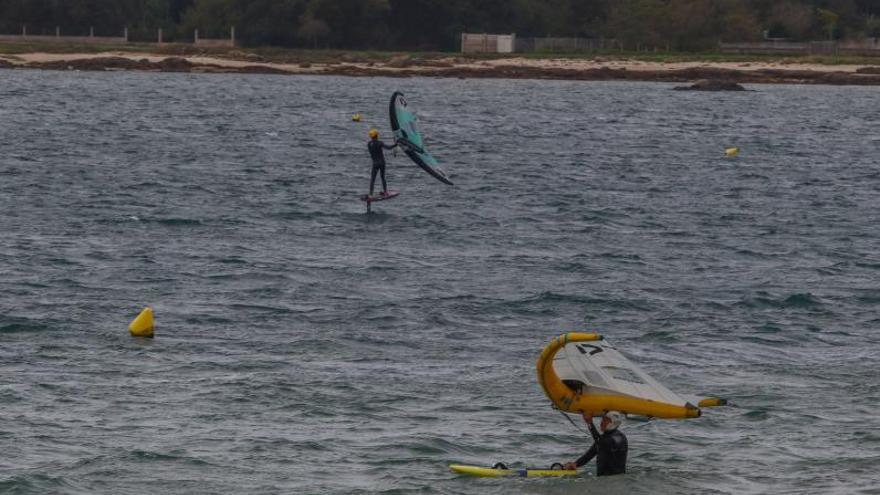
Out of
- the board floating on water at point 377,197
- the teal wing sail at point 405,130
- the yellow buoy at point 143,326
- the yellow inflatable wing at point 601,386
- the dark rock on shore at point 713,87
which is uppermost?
the teal wing sail at point 405,130

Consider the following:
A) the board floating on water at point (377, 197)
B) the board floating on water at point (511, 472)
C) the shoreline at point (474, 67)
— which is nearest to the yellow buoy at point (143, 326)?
the board floating on water at point (511, 472)

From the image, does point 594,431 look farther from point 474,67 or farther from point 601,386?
point 474,67

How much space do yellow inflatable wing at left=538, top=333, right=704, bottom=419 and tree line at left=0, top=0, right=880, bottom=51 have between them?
531 ft

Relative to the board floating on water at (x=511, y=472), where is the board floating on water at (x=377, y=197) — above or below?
above

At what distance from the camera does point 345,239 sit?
46281 millimetres

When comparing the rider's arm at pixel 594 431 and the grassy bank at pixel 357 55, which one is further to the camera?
the grassy bank at pixel 357 55

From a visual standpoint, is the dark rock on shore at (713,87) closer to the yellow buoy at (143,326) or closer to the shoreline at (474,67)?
the shoreline at (474,67)

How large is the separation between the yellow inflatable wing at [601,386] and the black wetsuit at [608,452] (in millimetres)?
548

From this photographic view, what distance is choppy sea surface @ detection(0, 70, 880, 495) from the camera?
2491 centimetres

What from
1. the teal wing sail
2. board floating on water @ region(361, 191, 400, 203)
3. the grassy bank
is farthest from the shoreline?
the teal wing sail

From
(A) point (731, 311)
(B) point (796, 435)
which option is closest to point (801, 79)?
(A) point (731, 311)

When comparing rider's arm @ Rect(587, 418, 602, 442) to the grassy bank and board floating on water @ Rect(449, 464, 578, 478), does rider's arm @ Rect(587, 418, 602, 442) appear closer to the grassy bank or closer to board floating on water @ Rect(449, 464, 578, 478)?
board floating on water @ Rect(449, 464, 578, 478)

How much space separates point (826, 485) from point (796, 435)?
2683 mm

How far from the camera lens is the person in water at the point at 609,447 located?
23.1 m
